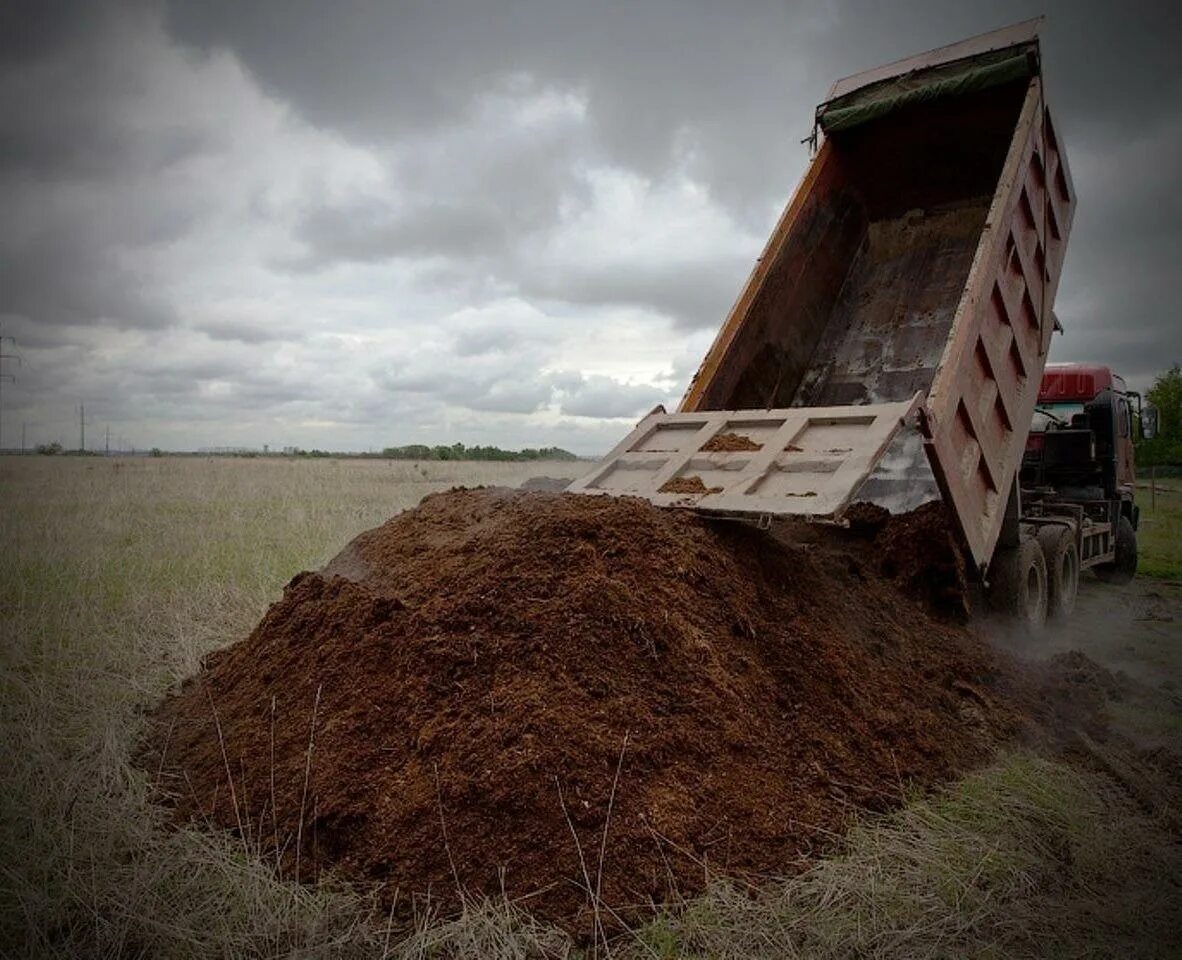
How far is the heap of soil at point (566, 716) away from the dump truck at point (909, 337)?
70 cm

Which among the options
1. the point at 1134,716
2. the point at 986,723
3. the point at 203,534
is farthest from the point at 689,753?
the point at 203,534

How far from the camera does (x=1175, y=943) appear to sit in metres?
2.78

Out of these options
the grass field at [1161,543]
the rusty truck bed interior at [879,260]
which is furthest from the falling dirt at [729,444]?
the grass field at [1161,543]

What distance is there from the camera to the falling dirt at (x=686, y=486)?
14.8ft

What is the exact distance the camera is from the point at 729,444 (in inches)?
193

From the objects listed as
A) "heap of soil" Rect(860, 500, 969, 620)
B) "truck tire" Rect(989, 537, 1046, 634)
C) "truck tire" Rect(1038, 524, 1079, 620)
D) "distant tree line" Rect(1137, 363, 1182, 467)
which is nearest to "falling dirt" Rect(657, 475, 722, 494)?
"heap of soil" Rect(860, 500, 969, 620)

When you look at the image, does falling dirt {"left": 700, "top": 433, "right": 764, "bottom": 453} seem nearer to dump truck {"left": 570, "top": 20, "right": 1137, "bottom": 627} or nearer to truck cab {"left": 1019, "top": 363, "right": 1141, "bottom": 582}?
dump truck {"left": 570, "top": 20, "right": 1137, "bottom": 627}

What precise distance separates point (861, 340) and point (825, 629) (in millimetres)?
4015

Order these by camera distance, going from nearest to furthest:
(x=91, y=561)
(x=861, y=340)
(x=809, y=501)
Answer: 1. (x=809, y=501)
2. (x=861, y=340)
3. (x=91, y=561)

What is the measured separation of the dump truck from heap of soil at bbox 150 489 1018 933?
2.31 ft

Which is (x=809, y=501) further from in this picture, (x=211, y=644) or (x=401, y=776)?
(x=211, y=644)

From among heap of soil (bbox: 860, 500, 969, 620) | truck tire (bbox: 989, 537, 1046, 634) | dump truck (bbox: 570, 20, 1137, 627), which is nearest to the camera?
dump truck (bbox: 570, 20, 1137, 627)

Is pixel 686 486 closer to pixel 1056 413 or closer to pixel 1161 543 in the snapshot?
pixel 1056 413

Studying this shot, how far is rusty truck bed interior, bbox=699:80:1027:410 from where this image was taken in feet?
22.7
